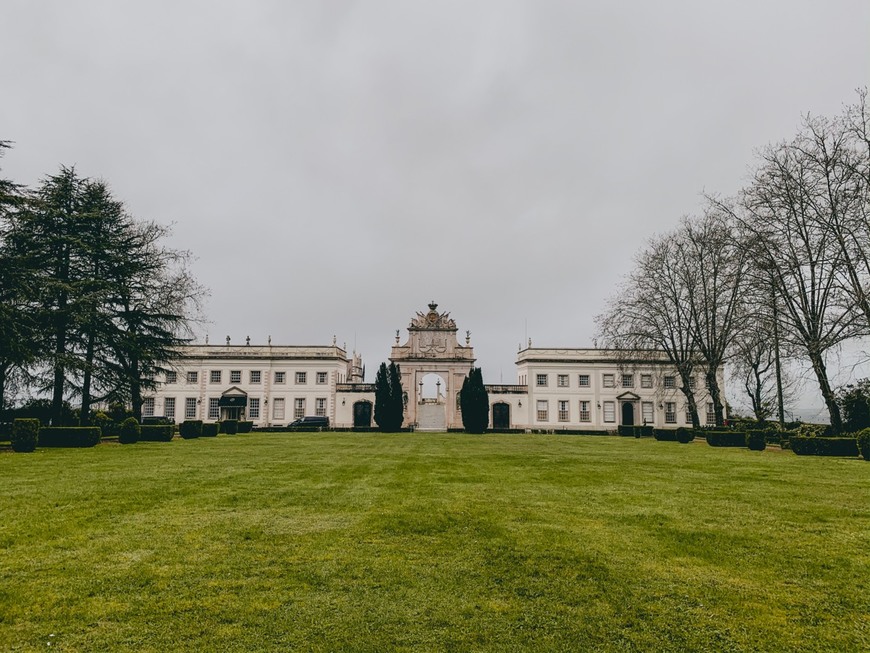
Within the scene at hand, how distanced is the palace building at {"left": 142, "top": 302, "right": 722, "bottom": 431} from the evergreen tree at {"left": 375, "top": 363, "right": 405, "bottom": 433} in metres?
4.93

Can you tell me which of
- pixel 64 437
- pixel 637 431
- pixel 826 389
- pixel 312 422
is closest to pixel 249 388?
pixel 312 422

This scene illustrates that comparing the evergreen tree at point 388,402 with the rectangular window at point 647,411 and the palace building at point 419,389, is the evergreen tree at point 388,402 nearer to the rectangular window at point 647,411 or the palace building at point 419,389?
the palace building at point 419,389

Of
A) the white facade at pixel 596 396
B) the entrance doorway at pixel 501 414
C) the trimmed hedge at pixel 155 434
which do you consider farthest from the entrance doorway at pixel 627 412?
the trimmed hedge at pixel 155 434

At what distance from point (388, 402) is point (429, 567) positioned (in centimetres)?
4268

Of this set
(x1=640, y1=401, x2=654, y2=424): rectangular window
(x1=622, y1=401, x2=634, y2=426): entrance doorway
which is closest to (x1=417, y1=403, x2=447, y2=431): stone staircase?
(x1=622, y1=401, x2=634, y2=426): entrance doorway

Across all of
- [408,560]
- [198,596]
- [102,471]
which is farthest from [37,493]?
[408,560]

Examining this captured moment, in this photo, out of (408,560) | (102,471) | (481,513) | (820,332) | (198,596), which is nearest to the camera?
(198,596)

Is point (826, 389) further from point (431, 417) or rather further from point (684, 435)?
point (431, 417)

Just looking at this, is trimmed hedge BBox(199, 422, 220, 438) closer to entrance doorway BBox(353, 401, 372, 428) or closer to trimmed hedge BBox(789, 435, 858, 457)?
entrance doorway BBox(353, 401, 372, 428)

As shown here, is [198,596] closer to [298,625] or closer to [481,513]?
[298,625]

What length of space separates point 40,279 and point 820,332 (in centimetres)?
3346

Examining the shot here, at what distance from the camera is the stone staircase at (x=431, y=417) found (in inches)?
2199

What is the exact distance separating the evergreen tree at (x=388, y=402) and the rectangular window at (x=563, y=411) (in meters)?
16.7

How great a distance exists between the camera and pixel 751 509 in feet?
32.1
